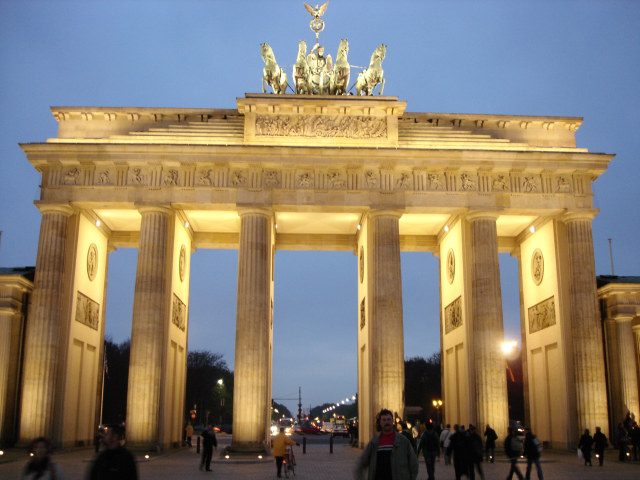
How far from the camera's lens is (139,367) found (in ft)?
106

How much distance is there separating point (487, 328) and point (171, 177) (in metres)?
17.0

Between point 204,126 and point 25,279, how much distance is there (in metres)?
11.5

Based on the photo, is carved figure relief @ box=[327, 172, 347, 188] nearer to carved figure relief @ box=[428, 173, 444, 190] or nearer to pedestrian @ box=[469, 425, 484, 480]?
carved figure relief @ box=[428, 173, 444, 190]

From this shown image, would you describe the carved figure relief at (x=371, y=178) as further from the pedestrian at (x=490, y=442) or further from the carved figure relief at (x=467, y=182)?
the pedestrian at (x=490, y=442)

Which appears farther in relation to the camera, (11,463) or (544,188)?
(544,188)

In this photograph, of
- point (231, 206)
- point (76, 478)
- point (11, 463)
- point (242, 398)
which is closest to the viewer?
point (76, 478)

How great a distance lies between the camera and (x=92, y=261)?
1478 inches

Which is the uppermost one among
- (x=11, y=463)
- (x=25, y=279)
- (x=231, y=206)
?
(x=231, y=206)

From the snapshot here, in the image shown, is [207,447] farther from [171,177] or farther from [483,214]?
[483,214]

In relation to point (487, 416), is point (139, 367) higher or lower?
higher

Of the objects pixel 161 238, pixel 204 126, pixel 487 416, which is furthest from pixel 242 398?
pixel 204 126

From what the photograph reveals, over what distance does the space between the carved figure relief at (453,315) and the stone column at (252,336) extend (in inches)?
398

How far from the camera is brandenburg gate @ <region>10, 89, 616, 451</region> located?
3266 centimetres

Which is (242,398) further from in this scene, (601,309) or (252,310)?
(601,309)
